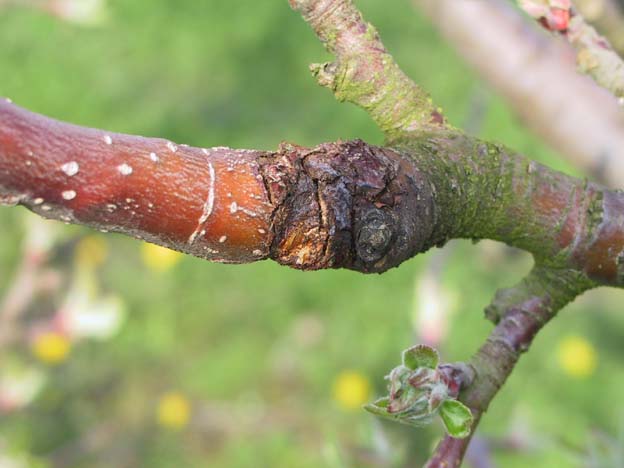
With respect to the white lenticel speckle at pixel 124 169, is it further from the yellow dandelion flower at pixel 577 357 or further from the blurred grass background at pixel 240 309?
the yellow dandelion flower at pixel 577 357

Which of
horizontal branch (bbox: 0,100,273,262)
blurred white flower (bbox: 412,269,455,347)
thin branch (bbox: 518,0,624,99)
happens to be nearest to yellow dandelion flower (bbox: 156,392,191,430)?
blurred white flower (bbox: 412,269,455,347)

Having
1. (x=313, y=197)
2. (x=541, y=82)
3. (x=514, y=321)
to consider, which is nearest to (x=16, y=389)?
(x=541, y=82)

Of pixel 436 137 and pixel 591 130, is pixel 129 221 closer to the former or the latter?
pixel 436 137

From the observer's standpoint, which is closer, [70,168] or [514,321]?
[70,168]

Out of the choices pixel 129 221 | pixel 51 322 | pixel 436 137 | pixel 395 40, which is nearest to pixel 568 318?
pixel 395 40

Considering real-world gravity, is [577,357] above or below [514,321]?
below

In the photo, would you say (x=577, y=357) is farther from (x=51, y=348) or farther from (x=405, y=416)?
(x=405, y=416)

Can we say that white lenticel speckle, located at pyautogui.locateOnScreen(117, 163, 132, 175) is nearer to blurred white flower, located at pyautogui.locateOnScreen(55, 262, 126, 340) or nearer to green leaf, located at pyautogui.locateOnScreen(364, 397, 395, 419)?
green leaf, located at pyautogui.locateOnScreen(364, 397, 395, 419)

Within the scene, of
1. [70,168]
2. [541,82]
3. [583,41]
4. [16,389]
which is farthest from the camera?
[16,389]
